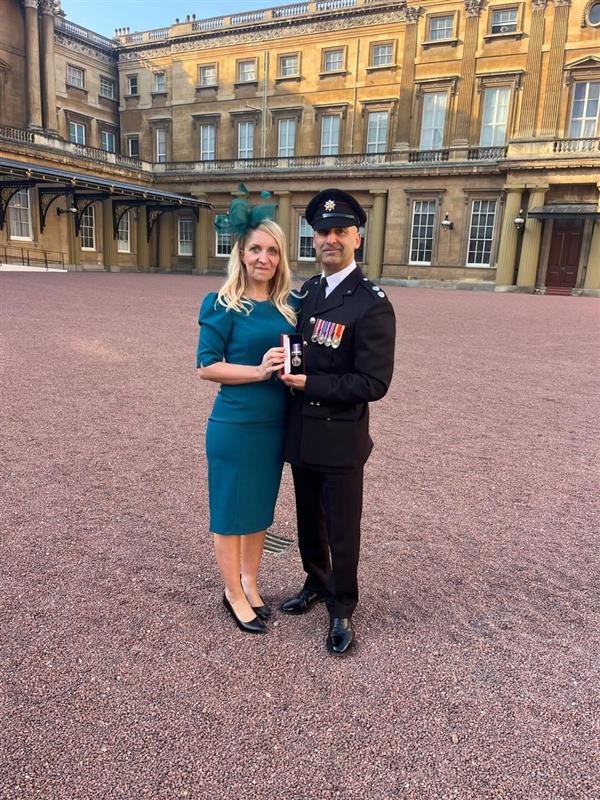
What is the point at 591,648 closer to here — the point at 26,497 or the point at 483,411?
the point at 26,497

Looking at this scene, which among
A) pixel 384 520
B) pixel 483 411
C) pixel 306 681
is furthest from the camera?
pixel 483 411

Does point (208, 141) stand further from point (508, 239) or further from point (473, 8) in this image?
point (508, 239)

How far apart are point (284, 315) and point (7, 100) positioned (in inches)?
1531

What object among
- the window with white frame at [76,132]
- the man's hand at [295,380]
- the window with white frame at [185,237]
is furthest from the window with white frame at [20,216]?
the man's hand at [295,380]

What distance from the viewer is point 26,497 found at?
399 cm

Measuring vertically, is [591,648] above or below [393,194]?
below

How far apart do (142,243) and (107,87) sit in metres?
11.4

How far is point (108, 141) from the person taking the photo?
41.2m

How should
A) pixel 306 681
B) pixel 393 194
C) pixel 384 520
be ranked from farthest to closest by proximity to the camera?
pixel 393 194
pixel 384 520
pixel 306 681

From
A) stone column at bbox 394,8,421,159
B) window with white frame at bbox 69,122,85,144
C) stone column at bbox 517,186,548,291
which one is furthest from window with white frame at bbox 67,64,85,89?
stone column at bbox 517,186,548,291

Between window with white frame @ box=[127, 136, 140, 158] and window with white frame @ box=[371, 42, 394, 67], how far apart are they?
1690cm

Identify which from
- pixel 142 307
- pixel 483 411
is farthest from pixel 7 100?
pixel 483 411

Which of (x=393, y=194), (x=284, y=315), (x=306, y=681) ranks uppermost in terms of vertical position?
(x=393, y=194)

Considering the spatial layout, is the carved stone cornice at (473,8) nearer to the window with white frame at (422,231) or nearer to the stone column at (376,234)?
the window with white frame at (422,231)
